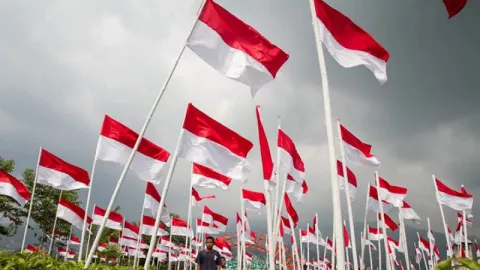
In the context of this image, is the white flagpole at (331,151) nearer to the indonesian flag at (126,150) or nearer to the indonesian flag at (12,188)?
the indonesian flag at (126,150)

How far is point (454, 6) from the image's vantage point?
4.55 m

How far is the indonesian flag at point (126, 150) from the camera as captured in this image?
40.6 feet

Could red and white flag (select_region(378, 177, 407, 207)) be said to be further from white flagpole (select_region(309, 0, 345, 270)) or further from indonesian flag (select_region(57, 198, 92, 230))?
indonesian flag (select_region(57, 198, 92, 230))

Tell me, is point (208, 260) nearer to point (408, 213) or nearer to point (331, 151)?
point (331, 151)

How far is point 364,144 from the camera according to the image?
1359 centimetres

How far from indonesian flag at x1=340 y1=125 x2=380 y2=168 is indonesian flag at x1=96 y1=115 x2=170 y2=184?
638cm

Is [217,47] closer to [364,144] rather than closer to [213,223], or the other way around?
[364,144]

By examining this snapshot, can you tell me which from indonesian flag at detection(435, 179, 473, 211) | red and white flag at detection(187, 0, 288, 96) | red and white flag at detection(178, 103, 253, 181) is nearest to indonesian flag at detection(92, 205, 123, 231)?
red and white flag at detection(178, 103, 253, 181)

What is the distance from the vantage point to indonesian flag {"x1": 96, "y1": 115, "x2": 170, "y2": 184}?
40.6 feet

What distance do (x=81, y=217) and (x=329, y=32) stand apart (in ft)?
64.7

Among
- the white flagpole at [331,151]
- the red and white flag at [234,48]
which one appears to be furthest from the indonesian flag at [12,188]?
the white flagpole at [331,151]

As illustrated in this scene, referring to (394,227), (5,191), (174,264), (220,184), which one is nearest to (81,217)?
(5,191)

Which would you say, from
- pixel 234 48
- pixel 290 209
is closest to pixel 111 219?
pixel 290 209

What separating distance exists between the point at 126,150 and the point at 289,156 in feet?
19.8
